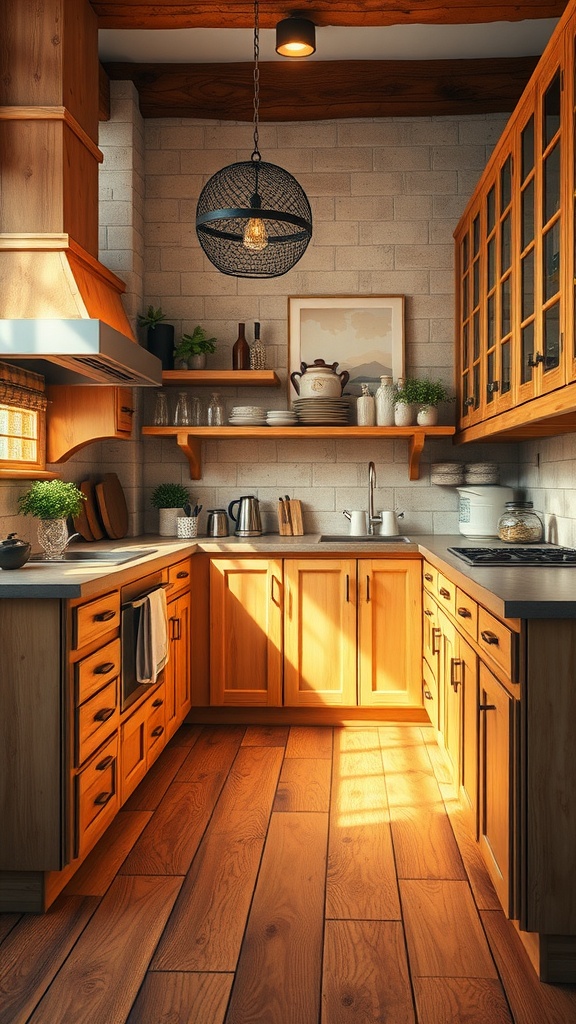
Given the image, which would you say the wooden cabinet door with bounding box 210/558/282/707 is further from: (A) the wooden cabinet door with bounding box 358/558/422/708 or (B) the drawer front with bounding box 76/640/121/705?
(B) the drawer front with bounding box 76/640/121/705

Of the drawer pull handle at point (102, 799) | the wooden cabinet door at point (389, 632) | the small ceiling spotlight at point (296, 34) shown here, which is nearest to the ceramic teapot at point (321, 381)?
the wooden cabinet door at point (389, 632)

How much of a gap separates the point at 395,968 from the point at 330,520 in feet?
9.11

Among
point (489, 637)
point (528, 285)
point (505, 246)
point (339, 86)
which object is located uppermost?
point (339, 86)

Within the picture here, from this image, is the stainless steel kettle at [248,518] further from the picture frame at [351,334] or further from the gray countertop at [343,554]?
the picture frame at [351,334]

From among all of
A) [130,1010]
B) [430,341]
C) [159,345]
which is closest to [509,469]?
[430,341]

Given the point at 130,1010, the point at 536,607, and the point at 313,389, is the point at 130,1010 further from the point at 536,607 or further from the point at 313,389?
the point at 313,389

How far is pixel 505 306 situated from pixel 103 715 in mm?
2033

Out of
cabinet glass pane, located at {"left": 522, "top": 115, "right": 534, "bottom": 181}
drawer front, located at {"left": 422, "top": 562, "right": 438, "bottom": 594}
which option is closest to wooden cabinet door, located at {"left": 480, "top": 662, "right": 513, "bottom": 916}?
drawer front, located at {"left": 422, "top": 562, "right": 438, "bottom": 594}

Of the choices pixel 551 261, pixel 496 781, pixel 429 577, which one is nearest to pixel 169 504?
pixel 429 577

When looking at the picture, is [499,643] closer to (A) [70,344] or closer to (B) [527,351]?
(B) [527,351]

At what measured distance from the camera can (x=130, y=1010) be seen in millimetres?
1799

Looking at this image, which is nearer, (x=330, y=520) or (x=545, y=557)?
(x=545, y=557)

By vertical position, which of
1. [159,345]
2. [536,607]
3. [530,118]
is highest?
[530,118]

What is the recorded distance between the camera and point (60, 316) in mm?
2902
